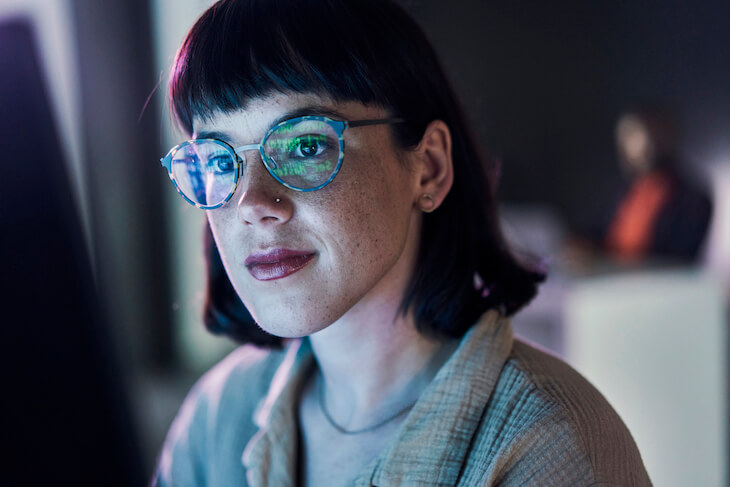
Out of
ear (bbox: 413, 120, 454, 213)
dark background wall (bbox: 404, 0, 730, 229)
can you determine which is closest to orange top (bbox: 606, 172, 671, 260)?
dark background wall (bbox: 404, 0, 730, 229)

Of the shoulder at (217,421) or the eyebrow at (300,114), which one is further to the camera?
the shoulder at (217,421)

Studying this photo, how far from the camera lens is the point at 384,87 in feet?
3.02

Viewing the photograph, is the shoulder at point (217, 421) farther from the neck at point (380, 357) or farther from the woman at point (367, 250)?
the neck at point (380, 357)

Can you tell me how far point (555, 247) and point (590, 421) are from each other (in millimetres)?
3623

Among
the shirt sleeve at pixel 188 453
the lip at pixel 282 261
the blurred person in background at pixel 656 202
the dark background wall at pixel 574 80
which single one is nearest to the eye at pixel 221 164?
the lip at pixel 282 261

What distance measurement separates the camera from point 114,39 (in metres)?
3.67

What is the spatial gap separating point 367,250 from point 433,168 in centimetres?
21

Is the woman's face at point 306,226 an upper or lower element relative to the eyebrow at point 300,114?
lower

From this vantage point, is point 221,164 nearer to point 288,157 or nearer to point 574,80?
point 288,157

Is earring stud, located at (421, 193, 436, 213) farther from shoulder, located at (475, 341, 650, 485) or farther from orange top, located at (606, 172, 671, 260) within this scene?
orange top, located at (606, 172, 671, 260)

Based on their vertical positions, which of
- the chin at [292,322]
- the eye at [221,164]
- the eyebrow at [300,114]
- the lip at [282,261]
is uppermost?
the eyebrow at [300,114]

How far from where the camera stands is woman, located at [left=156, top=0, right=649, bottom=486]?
0.85m

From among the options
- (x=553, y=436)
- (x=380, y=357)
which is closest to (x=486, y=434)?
(x=553, y=436)

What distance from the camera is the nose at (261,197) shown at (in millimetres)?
867
